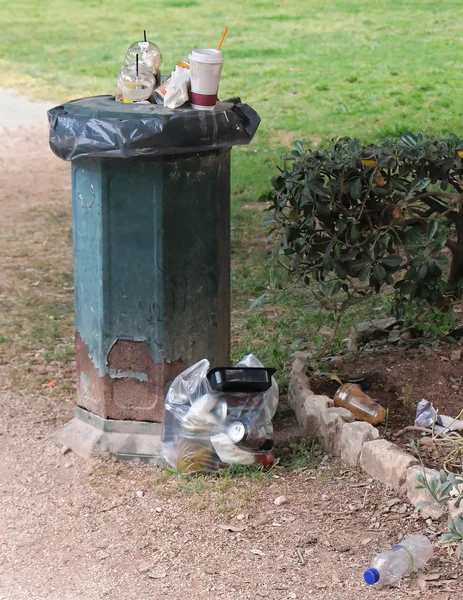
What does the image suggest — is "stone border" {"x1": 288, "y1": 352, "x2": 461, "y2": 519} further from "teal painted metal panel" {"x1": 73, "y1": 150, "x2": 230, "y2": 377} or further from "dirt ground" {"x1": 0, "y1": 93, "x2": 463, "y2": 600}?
"teal painted metal panel" {"x1": 73, "y1": 150, "x2": 230, "y2": 377}

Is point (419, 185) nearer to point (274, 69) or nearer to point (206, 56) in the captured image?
point (206, 56)

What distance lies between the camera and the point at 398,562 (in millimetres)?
2902

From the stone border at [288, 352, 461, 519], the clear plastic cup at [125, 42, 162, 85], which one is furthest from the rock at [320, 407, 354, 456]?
the clear plastic cup at [125, 42, 162, 85]

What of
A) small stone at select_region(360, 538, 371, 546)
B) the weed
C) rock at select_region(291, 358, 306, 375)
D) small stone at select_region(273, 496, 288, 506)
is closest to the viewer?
small stone at select_region(360, 538, 371, 546)

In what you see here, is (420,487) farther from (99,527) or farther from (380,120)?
(380,120)

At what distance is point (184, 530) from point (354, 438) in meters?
0.71

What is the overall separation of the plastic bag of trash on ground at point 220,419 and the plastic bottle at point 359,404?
1.20ft

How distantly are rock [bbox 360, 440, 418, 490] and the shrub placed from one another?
0.74 meters

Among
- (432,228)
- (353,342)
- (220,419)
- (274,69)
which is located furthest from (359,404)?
(274,69)

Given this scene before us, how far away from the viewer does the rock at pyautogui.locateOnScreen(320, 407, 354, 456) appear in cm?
360

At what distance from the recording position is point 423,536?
10.0ft

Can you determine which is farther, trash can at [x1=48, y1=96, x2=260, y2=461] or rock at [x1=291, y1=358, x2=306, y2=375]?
rock at [x1=291, y1=358, x2=306, y2=375]

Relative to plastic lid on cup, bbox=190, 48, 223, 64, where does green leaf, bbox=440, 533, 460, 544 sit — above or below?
below


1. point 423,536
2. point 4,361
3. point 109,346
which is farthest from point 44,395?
point 423,536
